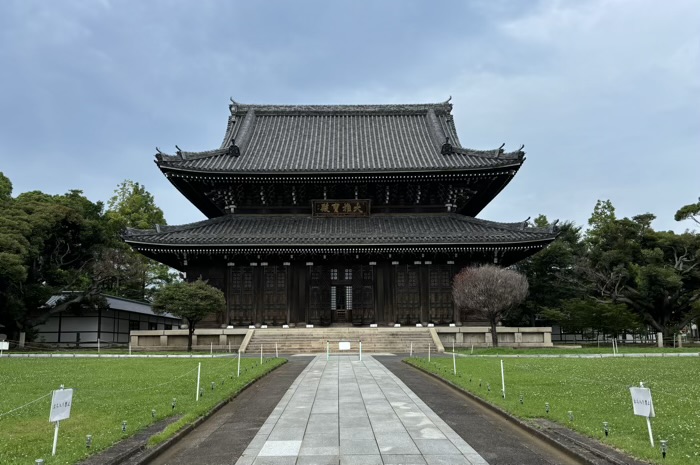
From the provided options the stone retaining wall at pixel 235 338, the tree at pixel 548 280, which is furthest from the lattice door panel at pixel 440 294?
the tree at pixel 548 280

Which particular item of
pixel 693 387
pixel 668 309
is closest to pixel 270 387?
pixel 693 387

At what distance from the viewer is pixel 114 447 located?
26.2ft

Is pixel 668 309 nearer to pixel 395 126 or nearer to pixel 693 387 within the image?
pixel 395 126

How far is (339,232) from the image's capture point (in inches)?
1260

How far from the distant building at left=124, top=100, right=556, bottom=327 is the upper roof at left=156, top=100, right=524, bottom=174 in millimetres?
174

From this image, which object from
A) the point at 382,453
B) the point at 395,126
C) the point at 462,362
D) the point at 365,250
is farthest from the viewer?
the point at 395,126

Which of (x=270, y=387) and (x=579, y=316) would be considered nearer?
(x=270, y=387)

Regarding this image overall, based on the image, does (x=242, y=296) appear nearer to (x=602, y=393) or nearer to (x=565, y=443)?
(x=602, y=393)

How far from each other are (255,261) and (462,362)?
1606 centimetres

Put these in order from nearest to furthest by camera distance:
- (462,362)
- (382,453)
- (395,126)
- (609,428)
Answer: (382,453)
(609,428)
(462,362)
(395,126)

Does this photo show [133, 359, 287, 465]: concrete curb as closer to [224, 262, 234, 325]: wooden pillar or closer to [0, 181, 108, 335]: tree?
[224, 262, 234, 325]: wooden pillar

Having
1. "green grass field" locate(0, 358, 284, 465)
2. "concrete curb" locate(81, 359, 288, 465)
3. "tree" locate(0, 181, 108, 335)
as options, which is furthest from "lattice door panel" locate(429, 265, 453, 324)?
"tree" locate(0, 181, 108, 335)

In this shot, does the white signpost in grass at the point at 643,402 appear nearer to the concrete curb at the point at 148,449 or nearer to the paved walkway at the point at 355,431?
the paved walkway at the point at 355,431

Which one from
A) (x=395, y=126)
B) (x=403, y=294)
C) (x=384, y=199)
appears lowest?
(x=403, y=294)
